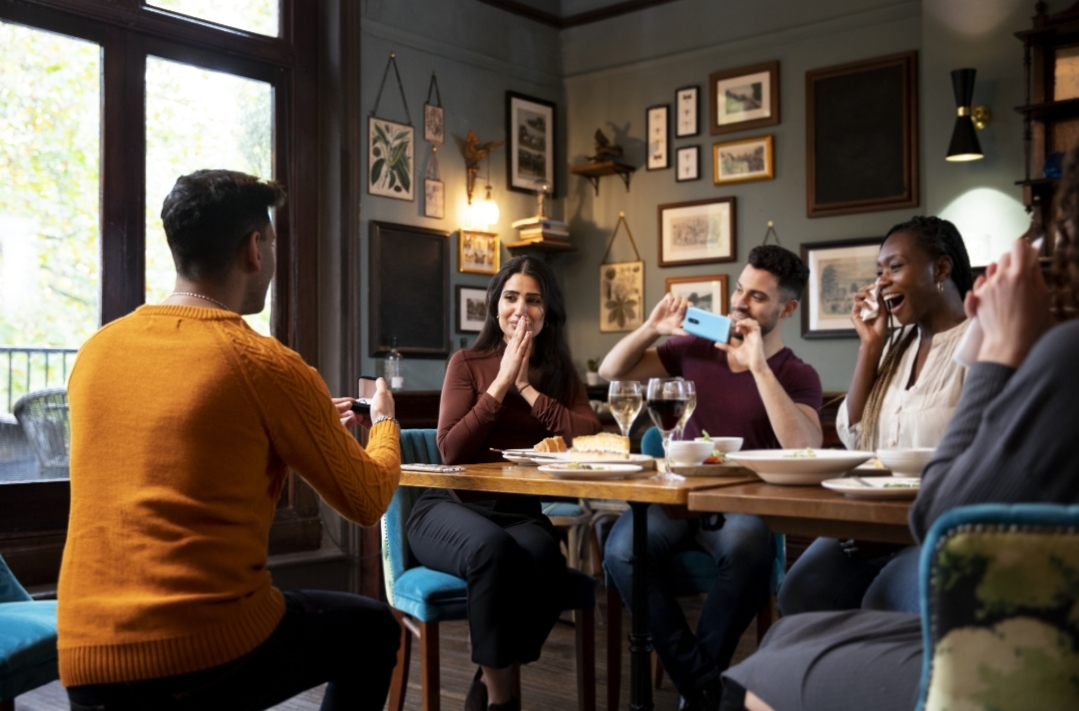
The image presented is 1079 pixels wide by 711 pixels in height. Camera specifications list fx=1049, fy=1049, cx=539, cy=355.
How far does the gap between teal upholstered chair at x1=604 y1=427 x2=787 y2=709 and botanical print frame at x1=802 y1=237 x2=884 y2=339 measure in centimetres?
229

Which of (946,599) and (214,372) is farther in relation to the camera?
(214,372)

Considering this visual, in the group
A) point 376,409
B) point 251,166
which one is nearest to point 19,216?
point 251,166

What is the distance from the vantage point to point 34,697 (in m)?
3.33

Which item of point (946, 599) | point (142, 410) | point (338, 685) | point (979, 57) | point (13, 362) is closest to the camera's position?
point (946, 599)

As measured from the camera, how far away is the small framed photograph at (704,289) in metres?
5.75

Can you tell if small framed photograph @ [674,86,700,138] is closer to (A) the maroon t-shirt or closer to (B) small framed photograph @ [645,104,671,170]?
(B) small framed photograph @ [645,104,671,170]

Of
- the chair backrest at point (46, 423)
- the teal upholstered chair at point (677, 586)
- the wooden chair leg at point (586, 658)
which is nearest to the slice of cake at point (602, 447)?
the teal upholstered chair at point (677, 586)

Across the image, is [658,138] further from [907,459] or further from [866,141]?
[907,459]

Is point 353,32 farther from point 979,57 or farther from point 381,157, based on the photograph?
point 979,57

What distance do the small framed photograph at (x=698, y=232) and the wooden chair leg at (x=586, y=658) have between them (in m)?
3.33

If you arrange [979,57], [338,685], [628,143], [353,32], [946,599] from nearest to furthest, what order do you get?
[946,599]
[338,685]
[979,57]
[353,32]
[628,143]

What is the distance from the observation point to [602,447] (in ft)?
7.91

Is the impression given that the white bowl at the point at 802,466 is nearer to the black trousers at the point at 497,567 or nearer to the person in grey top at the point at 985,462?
the person in grey top at the point at 985,462

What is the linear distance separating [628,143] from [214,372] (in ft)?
15.8
